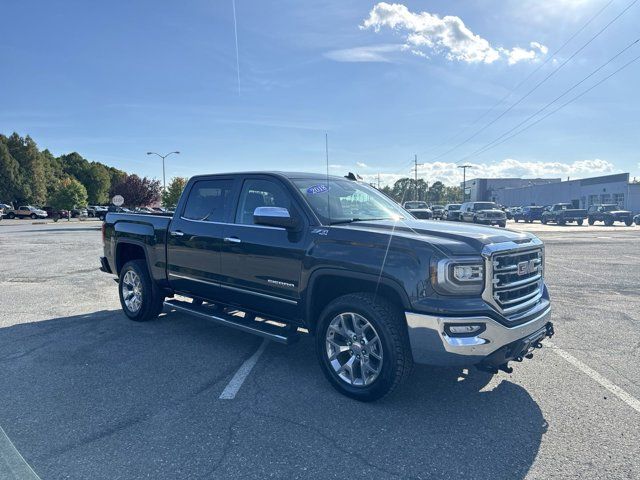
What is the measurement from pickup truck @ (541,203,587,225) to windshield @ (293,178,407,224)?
126ft

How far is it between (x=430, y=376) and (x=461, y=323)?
129 centimetres

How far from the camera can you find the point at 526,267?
381 cm

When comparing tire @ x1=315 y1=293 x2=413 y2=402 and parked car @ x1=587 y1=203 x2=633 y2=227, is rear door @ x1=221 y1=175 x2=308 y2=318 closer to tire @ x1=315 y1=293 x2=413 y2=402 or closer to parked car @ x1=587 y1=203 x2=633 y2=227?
tire @ x1=315 y1=293 x2=413 y2=402

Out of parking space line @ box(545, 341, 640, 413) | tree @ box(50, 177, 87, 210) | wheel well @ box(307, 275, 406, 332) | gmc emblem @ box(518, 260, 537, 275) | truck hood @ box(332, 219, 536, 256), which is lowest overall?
parking space line @ box(545, 341, 640, 413)

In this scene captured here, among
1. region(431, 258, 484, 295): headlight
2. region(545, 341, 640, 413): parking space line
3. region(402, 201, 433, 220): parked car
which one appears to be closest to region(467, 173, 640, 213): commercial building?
region(402, 201, 433, 220): parked car

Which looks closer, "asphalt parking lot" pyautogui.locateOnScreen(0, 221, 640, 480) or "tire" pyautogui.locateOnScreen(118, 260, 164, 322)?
"asphalt parking lot" pyautogui.locateOnScreen(0, 221, 640, 480)

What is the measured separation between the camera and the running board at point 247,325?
13.8 feet

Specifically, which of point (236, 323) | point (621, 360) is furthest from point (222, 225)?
point (621, 360)

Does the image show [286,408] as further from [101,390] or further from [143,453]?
[101,390]

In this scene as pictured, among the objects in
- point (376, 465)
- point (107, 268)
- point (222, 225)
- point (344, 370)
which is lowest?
point (376, 465)

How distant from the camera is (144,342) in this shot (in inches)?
210

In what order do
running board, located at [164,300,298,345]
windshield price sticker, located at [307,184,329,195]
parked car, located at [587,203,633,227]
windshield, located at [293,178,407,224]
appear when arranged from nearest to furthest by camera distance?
1. running board, located at [164,300,298,345]
2. windshield, located at [293,178,407,224]
3. windshield price sticker, located at [307,184,329,195]
4. parked car, located at [587,203,633,227]

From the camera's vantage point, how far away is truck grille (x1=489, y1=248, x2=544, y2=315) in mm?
3457

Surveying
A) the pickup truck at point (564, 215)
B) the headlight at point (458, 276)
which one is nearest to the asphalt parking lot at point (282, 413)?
the headlight at point (458, 276)
